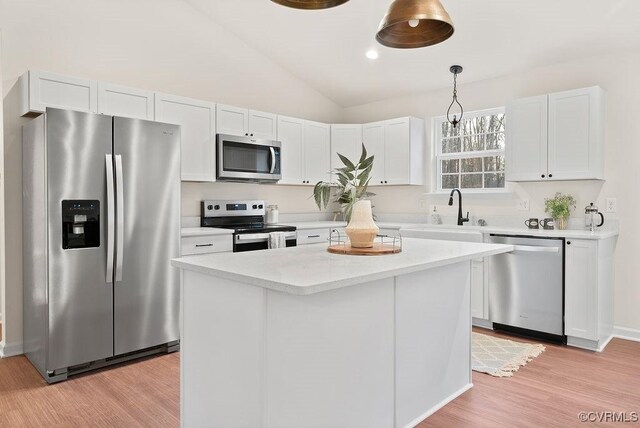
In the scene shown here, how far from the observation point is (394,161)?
17.0 ft

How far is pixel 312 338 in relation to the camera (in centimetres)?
179

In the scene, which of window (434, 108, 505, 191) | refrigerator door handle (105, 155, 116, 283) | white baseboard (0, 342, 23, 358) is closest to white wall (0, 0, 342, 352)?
white baseboard (0, 342, 23, 358)

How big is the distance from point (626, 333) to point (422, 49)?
3155 mm

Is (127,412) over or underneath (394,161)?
underneath

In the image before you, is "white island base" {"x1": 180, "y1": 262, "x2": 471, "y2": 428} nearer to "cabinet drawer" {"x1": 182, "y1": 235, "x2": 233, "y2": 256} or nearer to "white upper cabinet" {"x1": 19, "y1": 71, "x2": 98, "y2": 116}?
"cabinet drawer" {"x1": 182, "y1": 235, "x2": 233, "y2": 256}

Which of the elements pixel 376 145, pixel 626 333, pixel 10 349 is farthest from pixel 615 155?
pixel 10 349

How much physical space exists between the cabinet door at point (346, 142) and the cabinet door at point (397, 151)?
378 mm

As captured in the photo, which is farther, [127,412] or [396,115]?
[396,115]

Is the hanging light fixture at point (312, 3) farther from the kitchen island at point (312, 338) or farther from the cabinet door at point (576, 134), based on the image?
the cabinet door at point (576, 134)

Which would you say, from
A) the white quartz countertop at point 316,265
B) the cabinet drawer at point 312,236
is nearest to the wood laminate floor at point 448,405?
the white quartz countertop at point 316,265

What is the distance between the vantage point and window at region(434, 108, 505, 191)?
4762 mm

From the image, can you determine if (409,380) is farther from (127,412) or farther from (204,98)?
(204,98)

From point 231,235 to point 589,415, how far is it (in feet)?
9.75

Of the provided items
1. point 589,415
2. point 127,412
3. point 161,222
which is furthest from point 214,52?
point 589,415
